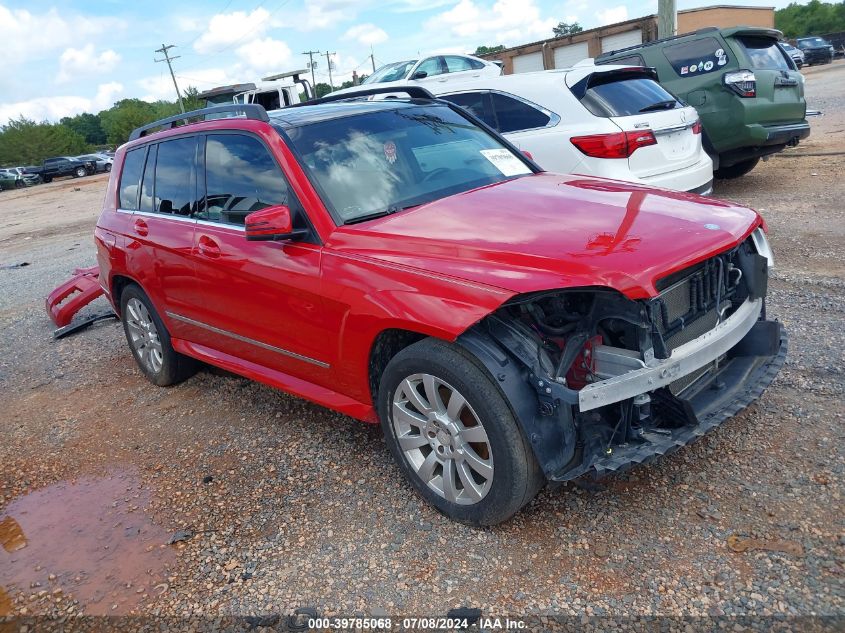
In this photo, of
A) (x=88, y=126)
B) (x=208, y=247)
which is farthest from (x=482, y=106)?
(x=88, y=126)

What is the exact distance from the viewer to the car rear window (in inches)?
253

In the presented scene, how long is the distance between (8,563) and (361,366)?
→ 1.98m

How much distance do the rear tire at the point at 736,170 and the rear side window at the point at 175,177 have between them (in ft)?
26.0

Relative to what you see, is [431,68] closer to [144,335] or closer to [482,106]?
[482,106]

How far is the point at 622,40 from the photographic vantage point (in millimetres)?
27781

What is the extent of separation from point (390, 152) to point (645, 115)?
352cm

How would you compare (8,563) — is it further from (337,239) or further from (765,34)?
(765,34)

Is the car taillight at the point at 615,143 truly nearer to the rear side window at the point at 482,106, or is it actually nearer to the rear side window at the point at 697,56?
the rear side window at the point at 482,106

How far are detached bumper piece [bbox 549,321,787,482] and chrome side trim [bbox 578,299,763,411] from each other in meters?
0.17

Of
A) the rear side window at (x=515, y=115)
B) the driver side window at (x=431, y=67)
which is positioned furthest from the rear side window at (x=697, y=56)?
the driver side window at (x=431, y=67)

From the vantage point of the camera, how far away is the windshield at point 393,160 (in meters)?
3.55

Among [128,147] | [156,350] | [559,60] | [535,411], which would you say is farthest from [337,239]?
[559,60]

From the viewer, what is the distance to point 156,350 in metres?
5.15

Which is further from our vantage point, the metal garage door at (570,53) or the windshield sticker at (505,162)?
the metal garage door at (570,53)
